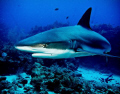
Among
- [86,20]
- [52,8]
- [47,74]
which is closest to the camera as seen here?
[86,20]

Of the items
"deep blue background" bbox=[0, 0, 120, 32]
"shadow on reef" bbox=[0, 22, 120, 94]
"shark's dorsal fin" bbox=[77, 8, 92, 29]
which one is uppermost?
"deep blue background" bbox=[0, 0, 120, 32]

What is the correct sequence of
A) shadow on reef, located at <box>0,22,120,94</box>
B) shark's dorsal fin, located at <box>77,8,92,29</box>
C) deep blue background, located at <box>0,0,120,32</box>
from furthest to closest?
deep blue background, located at <box>0,0,120,32</box>, shark's dorsal fin, located at <box>77,8,92,29</box>, shadow on reef, located at <box>0,22,120,94</box>

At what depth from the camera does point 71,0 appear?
7650 cm

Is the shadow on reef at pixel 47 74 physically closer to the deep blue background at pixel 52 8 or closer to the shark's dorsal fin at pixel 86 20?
the shark's dorsal fin at pixel 86 20

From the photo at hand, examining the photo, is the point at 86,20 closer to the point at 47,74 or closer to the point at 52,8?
the point at 47,74

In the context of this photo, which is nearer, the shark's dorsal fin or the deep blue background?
the shark's dorsal fin

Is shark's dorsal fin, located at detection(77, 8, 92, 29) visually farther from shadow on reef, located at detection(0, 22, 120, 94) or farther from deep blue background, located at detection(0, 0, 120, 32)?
deep blue background, located at detection(0, 0, 120, 32)

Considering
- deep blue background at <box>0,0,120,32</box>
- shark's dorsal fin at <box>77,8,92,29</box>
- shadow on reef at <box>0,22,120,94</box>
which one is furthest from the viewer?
deep blue background at <box>0,0,120,32</box>

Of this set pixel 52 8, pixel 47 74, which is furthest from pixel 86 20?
pixel 52 8

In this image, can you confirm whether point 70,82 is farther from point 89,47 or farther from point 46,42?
point 46,42

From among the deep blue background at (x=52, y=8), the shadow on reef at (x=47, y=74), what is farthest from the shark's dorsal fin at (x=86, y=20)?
the deep blue background at (x=52, y=8)

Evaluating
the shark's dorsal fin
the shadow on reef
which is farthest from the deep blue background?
the shark's dorsal fin

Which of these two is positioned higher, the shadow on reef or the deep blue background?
the deep blue background

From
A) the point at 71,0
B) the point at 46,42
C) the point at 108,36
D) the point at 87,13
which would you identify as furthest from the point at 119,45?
the point at 71,0
